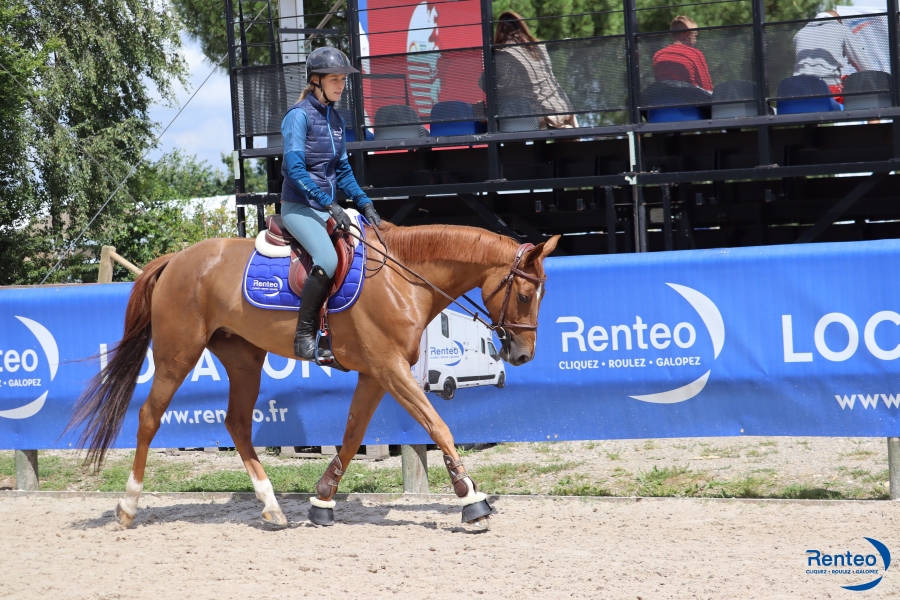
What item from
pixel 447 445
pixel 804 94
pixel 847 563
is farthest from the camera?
pixel 804 94

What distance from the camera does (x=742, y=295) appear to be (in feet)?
21.2

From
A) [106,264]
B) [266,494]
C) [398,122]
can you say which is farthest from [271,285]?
[106,264]

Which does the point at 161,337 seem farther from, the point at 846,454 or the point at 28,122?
the point at 28,122

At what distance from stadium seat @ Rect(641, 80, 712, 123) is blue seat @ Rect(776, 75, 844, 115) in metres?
0.77

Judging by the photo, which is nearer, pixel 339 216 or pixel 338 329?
pixel 339 216

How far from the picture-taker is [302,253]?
6.14 meters

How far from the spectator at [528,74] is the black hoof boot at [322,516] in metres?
5.73

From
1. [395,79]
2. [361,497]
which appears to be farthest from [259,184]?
[361,497]

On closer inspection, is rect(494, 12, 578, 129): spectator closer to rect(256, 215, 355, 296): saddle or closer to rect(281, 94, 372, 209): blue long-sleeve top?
rect(281, 94, 372, 209): blue long-sleeve top

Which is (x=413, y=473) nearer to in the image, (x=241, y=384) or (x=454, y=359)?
(x=454, y=359)

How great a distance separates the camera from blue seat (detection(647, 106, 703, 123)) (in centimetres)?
1001

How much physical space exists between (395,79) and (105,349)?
16.1ft

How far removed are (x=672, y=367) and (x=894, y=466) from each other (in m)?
1.60

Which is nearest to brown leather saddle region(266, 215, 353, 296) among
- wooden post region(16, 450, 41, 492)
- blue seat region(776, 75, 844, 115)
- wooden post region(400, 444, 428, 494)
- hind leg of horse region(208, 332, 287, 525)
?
hind leg of horse region(208, 332, 287, 525)
